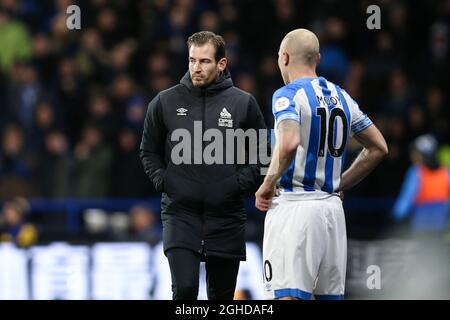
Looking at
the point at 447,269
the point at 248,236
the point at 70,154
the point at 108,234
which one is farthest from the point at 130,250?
A: the point at 447,269

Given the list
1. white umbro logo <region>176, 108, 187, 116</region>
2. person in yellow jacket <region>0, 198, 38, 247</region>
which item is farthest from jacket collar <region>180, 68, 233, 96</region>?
person in yellow jacket <region>0, 198, 38, 247</region>

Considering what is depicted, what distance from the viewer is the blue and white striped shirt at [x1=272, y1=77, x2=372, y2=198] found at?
21.6 ft

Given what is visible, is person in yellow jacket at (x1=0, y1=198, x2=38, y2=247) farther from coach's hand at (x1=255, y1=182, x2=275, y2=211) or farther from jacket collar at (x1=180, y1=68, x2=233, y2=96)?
coach's hand at (x1=255, y1=182, x2=275, y2=211)

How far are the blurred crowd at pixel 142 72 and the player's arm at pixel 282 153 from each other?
6.78 meters

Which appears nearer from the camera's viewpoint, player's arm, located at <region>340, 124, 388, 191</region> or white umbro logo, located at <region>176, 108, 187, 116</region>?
player's arm, located at <region>340, 124, 388, 191</region>

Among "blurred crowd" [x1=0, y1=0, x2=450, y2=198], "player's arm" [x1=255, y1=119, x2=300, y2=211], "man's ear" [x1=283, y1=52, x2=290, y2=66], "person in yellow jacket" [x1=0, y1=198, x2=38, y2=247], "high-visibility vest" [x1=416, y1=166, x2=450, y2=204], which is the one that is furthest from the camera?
"blurred crowd" [x1=0, y1=0, x2=450, y2=198]

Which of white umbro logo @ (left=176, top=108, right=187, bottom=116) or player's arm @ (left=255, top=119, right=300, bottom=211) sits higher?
white umbro logo @ (left=176, top=108, right=187, bottom=116)

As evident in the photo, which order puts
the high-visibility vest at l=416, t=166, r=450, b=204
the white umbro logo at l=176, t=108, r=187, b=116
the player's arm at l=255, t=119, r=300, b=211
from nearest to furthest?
the player's arm at l=255, t=119, r=300, b=211
the white umbro logo at l=176, t=108, r=187, b=116
the high-visibility vest at l=416, t=166, r=450, b=204

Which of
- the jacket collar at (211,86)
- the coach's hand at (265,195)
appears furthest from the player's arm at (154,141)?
the coach's hand at (265,195)

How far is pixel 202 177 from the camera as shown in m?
7.18

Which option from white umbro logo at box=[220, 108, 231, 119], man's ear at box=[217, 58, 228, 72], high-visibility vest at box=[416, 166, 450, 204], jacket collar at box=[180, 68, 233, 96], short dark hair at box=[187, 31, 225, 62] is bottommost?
high-visibility vest at box=[416, 166, 450, 204]

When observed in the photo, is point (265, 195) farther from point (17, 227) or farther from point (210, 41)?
point (17, 227)

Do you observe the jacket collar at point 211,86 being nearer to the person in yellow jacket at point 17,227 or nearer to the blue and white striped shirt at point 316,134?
the blue and white striped shirt at point 316,134

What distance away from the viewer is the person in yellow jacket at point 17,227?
12.3 m
